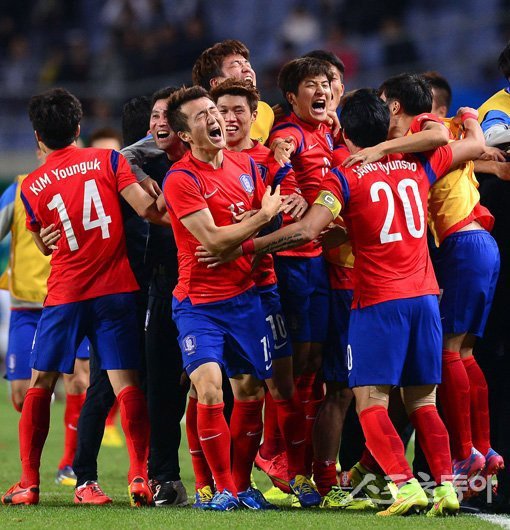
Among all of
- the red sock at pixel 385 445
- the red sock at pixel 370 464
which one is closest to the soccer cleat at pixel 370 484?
the red sock at pixel 370 464

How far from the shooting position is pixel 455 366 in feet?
22.1

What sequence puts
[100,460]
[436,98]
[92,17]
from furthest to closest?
[92,17]
[100,460]
[436,98]

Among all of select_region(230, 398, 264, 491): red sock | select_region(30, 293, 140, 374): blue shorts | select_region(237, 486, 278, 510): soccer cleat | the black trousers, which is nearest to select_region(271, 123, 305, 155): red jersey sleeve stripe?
the black trousers

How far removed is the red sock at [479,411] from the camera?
22.7ft

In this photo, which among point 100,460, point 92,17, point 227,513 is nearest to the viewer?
point 227,513

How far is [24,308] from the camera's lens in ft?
30.6

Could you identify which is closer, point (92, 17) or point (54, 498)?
point (54, 498)

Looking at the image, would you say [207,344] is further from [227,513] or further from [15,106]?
[15,106]

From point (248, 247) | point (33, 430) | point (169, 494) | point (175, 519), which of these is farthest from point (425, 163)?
point (33, 430)

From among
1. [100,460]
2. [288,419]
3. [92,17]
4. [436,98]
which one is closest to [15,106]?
[92,17]

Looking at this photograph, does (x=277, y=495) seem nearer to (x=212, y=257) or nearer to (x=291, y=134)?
(x=212, y=257)

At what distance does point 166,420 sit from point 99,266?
1058 mm

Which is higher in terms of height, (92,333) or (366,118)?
(366,118)

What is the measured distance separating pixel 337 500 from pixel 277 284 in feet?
4.28
